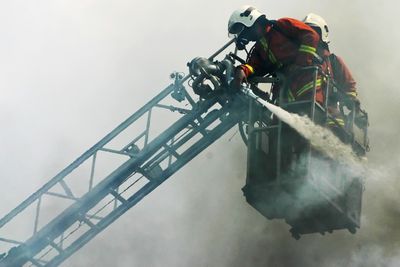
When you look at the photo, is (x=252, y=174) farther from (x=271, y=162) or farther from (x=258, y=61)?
(x=258, y=61)

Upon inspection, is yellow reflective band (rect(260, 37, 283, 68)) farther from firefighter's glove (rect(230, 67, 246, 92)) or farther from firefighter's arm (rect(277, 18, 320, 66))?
firefighter's glove (rect(230, 67, 246, 92))

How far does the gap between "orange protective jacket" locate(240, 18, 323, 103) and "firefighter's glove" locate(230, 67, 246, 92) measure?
0.08m

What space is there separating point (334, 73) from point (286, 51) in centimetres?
119

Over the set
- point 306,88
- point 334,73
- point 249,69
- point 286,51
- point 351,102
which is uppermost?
point 249,69

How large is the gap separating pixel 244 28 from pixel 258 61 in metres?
0.50

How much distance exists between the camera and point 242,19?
13891 mm

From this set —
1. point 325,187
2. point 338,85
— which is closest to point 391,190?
point 338,85

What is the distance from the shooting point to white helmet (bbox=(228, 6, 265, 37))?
13.8 metres

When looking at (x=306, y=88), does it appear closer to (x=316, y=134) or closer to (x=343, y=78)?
(x=316, y=134)

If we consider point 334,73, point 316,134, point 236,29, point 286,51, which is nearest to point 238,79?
point 286,51

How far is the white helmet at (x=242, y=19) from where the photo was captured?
13836mm

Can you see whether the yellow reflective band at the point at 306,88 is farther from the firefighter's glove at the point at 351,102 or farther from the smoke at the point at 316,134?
the firefighter's glove at the point at 351,102

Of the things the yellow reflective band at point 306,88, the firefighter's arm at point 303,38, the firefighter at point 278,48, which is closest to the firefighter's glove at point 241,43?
the firefighter at point 278,48

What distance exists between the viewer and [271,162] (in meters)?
12.9
